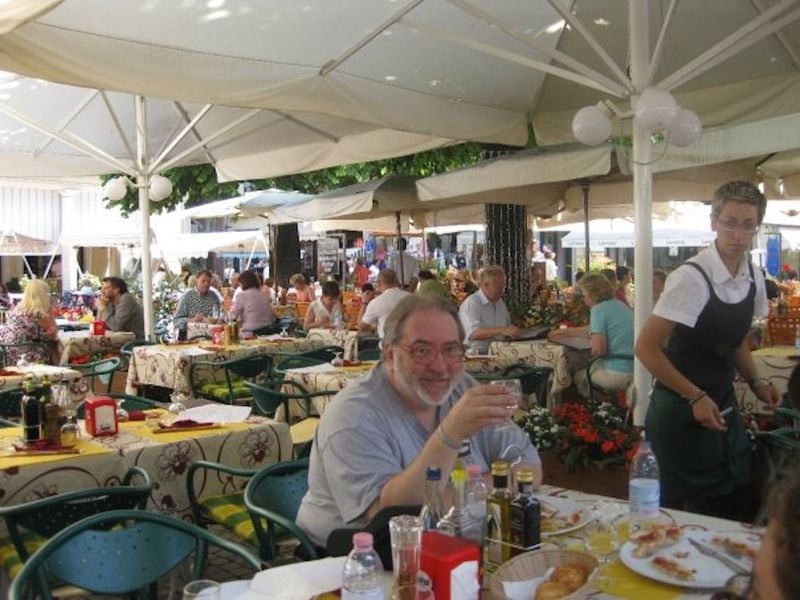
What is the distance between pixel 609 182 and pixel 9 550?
348 inches

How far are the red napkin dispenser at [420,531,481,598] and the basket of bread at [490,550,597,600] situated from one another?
13cm

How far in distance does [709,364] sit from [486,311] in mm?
4769

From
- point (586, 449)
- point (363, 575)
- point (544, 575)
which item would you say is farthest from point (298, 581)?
point (586, 449)

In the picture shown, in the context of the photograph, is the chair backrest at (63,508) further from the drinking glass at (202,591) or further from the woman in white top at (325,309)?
the woman in white top at (325,309)

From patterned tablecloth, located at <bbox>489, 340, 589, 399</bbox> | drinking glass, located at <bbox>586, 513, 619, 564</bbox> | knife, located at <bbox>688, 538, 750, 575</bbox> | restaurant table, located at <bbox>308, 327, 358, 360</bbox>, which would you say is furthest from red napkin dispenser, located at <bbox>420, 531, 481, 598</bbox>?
restaurant table, located at <bbox>308, 327, 358, 360</bbox>

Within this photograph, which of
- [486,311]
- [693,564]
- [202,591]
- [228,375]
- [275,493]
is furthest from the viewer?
[486,311]

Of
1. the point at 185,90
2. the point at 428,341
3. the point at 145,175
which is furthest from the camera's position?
the point at 145,175

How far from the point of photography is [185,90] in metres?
4.90

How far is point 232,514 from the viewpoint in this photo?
418cm

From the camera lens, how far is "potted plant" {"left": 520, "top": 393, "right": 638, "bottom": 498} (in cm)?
479

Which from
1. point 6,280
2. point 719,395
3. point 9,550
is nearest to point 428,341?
point 719,395

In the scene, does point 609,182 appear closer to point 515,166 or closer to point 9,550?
point 515,166

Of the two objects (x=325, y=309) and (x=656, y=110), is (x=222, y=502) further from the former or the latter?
(x=325, y=309)

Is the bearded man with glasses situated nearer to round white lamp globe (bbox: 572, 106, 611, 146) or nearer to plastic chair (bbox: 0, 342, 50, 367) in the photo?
round white lamp globe (bbox: 572, 106, 611, 146)
